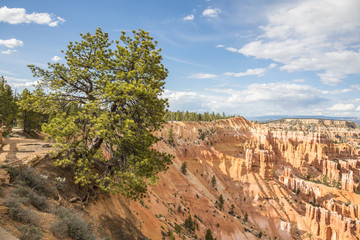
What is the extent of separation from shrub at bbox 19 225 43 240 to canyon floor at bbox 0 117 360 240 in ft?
19.1

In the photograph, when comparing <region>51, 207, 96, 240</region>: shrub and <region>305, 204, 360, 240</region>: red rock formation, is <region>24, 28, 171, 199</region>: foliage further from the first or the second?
<region>305, 204, 360, 240</region>: red rock formation

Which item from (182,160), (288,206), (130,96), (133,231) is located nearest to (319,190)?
(288,206)

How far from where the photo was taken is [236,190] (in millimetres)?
79062

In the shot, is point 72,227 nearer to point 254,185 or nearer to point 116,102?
point 116,102

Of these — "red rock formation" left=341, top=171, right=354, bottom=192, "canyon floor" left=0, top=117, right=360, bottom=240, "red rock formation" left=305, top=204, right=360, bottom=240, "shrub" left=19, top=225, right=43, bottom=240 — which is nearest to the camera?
"shrub" left=19, top=225, right=43, bottom=240

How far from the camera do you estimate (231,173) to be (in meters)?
84.7

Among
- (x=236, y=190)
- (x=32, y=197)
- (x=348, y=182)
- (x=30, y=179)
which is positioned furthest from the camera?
(x=348, y=182)

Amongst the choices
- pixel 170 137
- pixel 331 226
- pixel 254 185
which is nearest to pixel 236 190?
pixel 254 185

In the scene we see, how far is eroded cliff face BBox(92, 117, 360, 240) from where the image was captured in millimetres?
57250

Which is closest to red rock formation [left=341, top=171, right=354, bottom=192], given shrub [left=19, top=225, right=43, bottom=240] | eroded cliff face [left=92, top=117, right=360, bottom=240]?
eroded cliff face [left=92, top=117, right=360, bottom=240]

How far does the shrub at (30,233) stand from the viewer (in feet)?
22.4

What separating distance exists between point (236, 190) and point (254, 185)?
6.92 m

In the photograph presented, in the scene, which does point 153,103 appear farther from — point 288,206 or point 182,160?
point 288,206

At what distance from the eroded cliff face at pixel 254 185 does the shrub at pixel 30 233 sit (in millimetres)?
30028
